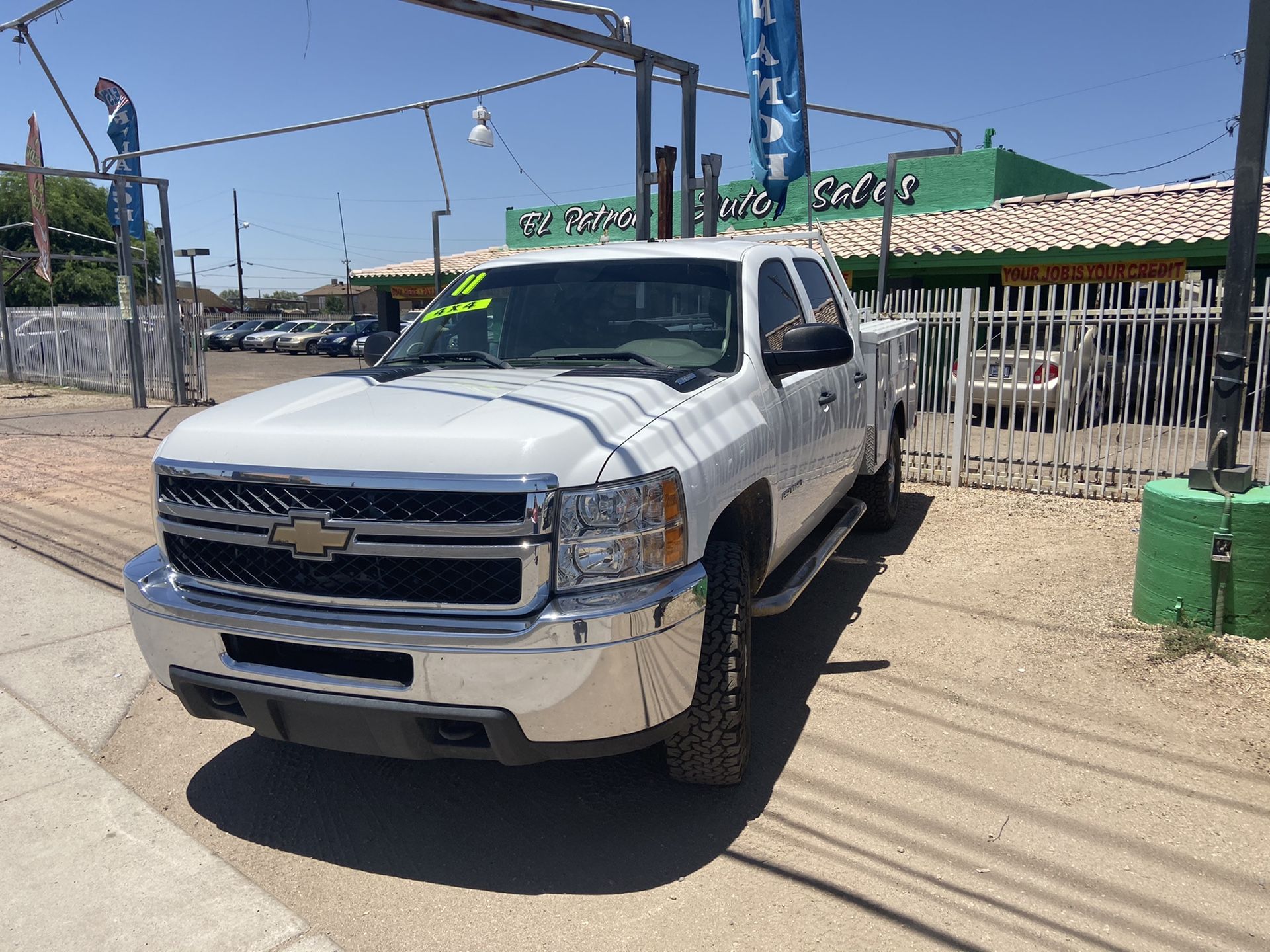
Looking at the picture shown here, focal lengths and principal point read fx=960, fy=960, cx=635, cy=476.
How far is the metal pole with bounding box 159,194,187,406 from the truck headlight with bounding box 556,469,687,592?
1710cm

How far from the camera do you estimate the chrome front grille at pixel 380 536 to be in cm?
277


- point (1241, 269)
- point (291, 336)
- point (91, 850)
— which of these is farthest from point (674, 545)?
point (291, 336)

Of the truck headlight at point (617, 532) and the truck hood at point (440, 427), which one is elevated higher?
the truck hood at point (440, 427)

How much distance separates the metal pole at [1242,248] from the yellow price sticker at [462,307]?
12.1ft

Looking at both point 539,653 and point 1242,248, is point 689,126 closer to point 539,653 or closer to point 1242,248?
point 1242,248

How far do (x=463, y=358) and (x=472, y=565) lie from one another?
5.32ft

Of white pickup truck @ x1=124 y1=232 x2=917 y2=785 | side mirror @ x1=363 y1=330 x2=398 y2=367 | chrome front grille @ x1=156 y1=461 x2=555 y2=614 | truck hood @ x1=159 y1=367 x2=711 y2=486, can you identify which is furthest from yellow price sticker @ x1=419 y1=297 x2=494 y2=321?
chrome front grille @ x1=156 y1=461 x2=555 y2=614

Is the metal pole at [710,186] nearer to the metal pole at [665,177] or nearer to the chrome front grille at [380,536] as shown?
the metal pole at [665,177]

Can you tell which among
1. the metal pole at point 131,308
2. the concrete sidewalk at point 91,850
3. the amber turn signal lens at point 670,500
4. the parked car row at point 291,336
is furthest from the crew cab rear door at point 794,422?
the parked car row at point 291,336

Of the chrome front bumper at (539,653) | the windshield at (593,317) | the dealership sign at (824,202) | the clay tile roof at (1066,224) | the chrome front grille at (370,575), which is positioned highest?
the dealership sign at (824,202)

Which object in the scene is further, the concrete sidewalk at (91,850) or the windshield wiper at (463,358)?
the windshield wiper at (463,358)

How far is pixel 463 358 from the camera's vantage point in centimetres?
424

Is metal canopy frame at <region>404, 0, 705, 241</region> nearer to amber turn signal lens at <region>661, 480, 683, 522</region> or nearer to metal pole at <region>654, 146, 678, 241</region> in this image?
metal pole at <region>654, 146, 678, 241</region>

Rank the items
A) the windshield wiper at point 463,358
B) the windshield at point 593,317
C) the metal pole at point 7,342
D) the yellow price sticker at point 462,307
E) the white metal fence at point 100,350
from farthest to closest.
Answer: the metal pole at point 7,342, the white metal fence at point 100,350, the yellow price sticker at point 462,307, the windshield at point 593,317, the windshield wiper at point 463,358
